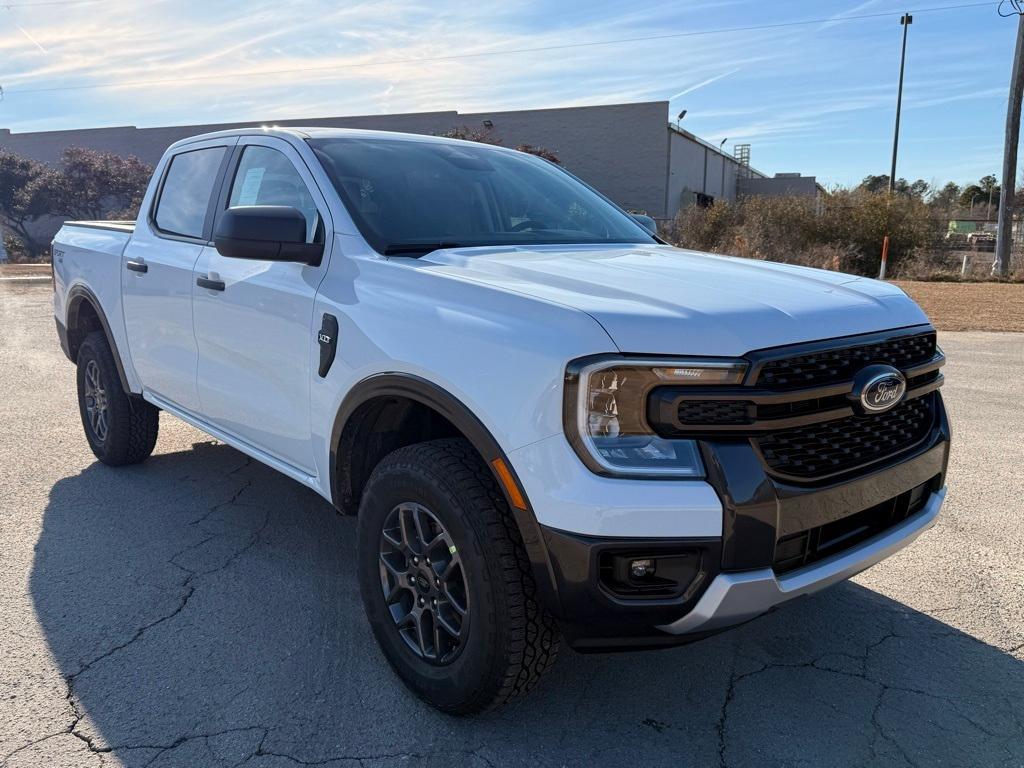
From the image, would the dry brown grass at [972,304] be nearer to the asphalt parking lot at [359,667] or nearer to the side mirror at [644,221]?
the side mirror at [644,221]

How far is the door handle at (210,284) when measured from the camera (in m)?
3.64

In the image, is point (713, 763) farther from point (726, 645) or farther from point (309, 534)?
point (309, 534)

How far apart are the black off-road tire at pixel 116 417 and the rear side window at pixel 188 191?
1.02m

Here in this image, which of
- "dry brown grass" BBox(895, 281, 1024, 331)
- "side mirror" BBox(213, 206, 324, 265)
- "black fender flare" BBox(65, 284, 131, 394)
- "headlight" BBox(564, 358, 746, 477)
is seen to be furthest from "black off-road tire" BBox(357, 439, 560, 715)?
"dry brown grass" BBox(895, 281, 1024, 331)

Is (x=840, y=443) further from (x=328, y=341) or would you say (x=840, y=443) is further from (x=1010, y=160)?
(x=1010, y=160)

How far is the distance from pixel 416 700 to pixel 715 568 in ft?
4.01

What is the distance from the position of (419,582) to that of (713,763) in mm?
1063

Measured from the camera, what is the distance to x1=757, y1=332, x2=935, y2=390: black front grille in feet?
7.25

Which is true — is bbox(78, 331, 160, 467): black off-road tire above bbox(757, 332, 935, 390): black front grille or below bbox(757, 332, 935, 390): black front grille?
below

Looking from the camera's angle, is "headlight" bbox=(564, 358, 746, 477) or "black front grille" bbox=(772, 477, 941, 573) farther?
"black front grille" bbox=(772, 477, 941, 573)

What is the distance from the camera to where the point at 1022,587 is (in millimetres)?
3557

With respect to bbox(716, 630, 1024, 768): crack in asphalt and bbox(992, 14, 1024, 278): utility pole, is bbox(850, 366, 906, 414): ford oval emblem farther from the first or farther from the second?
bbox(992, 14, 1024, 278): utility pole

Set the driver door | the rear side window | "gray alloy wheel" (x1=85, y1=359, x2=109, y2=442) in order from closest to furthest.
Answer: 1. the driver door
2. the rear side window
3. "gray alloy wheel" (x1=85, y1=359, x2=109, y2=442)

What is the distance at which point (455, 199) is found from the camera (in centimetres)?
355
